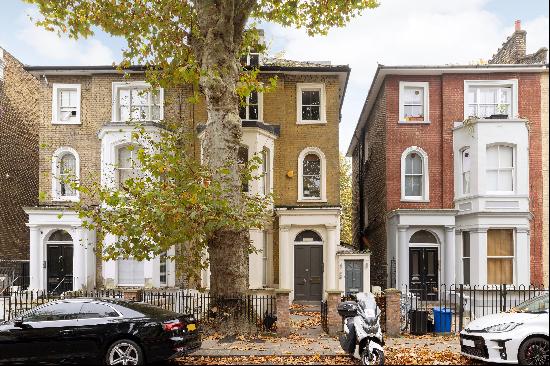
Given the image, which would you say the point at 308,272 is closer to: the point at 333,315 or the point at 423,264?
the point at 423,264

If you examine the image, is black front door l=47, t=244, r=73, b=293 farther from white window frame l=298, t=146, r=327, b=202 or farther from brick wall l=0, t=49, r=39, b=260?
white window frame l=298, t=146, r=327, b=202

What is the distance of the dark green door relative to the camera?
2247 cm

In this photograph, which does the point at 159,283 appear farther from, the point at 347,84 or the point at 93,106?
the point at 347,84

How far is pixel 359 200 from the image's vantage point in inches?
1319

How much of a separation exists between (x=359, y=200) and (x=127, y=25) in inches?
761

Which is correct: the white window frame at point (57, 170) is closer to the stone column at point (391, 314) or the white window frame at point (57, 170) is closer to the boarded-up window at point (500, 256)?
the stone column at point (391, 314)

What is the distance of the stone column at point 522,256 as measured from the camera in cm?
2195

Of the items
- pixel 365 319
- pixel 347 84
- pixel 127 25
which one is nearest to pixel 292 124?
pixel 347 84

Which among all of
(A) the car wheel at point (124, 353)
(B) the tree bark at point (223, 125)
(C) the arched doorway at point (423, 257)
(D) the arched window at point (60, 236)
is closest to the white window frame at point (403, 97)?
(C) the arched doorway at point (423, 257)

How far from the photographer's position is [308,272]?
77.4 ft

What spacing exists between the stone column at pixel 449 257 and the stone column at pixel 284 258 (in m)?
6.37

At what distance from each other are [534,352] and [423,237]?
41.7ft

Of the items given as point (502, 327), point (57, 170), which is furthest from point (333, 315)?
point (57, 170)

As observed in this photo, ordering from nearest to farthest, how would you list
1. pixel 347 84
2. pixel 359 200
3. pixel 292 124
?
1. pixel 292 124
2. pixel 347 84
3. pixel 359 200
